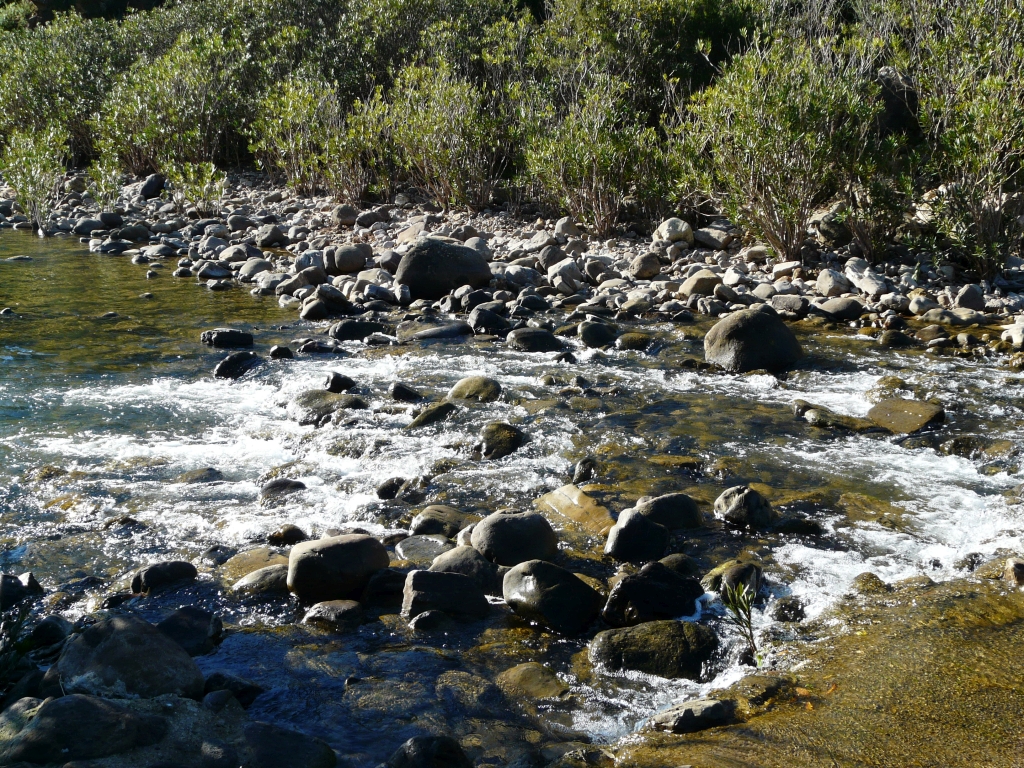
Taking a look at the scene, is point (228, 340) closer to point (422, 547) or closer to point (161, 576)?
point (161, 576)

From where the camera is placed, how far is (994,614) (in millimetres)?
4277

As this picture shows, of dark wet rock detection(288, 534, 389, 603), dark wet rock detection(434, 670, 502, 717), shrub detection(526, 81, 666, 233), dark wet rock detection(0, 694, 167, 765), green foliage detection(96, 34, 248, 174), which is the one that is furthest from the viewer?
green foliage detection(96, 34, 248, 174)

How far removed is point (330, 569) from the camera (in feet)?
15.5

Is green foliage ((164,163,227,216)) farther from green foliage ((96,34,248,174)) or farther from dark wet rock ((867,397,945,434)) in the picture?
dark wet rock ((867,397,945,434))

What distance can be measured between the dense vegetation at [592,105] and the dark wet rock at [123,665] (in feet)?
33.5

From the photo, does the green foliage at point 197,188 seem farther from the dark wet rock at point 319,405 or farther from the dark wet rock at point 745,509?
→ the dark wet rock at point 745,509

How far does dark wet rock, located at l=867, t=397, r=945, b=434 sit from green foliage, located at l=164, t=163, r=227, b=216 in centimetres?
1482

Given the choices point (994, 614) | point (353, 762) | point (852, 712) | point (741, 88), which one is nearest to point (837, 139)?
point (741, 88)

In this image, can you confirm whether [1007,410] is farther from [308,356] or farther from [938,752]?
[308,356]

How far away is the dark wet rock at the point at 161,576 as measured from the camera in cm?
483

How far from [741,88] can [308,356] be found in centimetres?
681

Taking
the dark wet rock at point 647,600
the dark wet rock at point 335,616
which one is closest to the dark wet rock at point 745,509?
the dark wet rock at point 647,600

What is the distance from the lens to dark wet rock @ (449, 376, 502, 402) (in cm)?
797

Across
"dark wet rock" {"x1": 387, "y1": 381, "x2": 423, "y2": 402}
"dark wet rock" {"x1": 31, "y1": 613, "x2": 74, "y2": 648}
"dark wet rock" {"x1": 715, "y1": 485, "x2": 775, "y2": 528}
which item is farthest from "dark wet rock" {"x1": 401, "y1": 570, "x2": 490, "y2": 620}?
"dark wet rock" {"x1": 387, "y1": 381, "x2": 423, "y2": 402}
